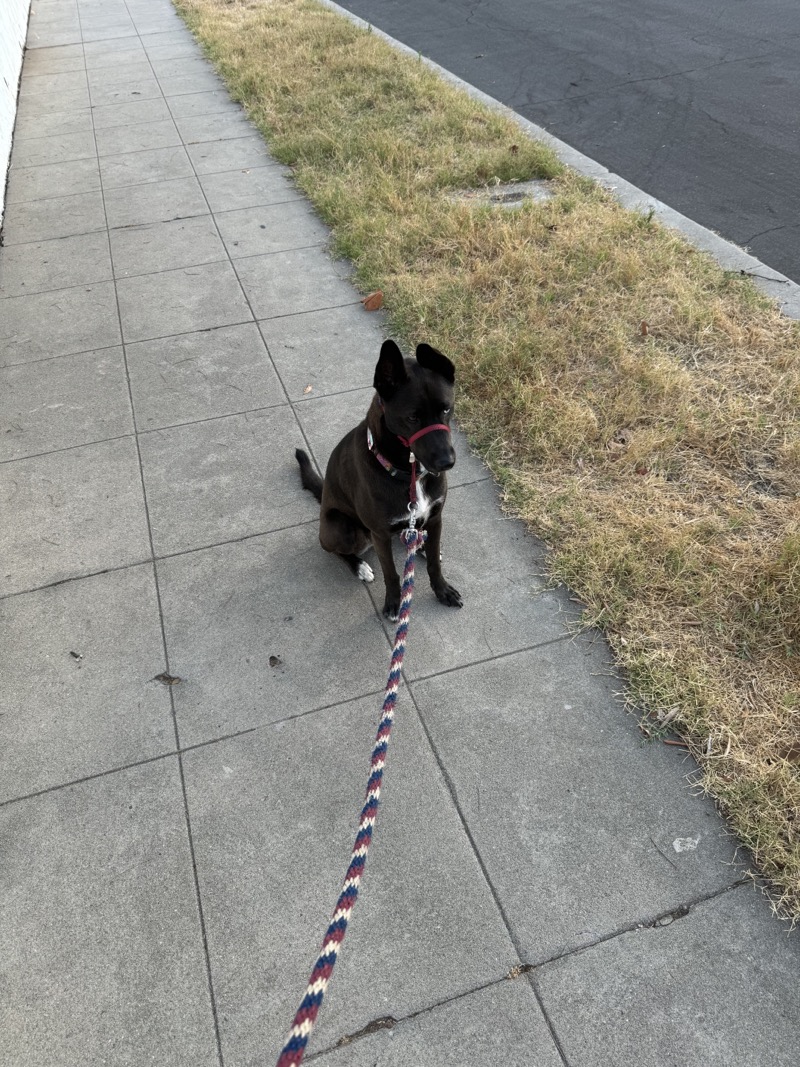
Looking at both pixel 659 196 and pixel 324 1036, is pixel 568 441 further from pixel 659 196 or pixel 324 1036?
pixel 659 196

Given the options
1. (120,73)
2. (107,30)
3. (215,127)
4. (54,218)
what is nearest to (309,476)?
(54,218)

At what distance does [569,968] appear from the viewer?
2.26 m

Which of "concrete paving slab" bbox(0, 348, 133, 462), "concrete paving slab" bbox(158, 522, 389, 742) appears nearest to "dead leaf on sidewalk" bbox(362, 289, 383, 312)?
"concrete paving slab" bbox(0, 348, 133, 462)

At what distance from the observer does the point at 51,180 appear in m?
7.94

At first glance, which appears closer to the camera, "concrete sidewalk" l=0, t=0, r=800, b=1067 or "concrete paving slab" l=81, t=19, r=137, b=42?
"concrete sidewalk" l=0, t=0, r=800, b=1067

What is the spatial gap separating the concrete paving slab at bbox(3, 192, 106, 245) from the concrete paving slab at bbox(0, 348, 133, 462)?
2401mm

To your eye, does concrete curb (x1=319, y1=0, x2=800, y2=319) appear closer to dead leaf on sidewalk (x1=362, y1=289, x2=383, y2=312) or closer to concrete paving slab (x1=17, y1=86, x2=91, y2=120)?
dead leaf on sidewalk (x1=362, y1=289, x2=383, y2=312)

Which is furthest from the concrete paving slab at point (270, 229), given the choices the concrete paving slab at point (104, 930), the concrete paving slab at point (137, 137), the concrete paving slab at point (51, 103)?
the concrete paving slab at point (104, 930)

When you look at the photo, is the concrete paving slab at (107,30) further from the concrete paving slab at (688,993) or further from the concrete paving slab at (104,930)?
the concrete paving slab at (688,993)

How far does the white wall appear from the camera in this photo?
8.30m

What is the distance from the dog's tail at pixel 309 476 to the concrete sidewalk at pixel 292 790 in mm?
131

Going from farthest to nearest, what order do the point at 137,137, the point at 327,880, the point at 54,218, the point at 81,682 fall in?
the point at 137,137 → the point at 54,218 → the point at 81,682 → the point at 327,880

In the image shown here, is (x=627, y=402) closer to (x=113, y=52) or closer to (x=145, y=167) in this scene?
(x=145, y=167)

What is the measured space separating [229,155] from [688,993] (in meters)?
8.94
